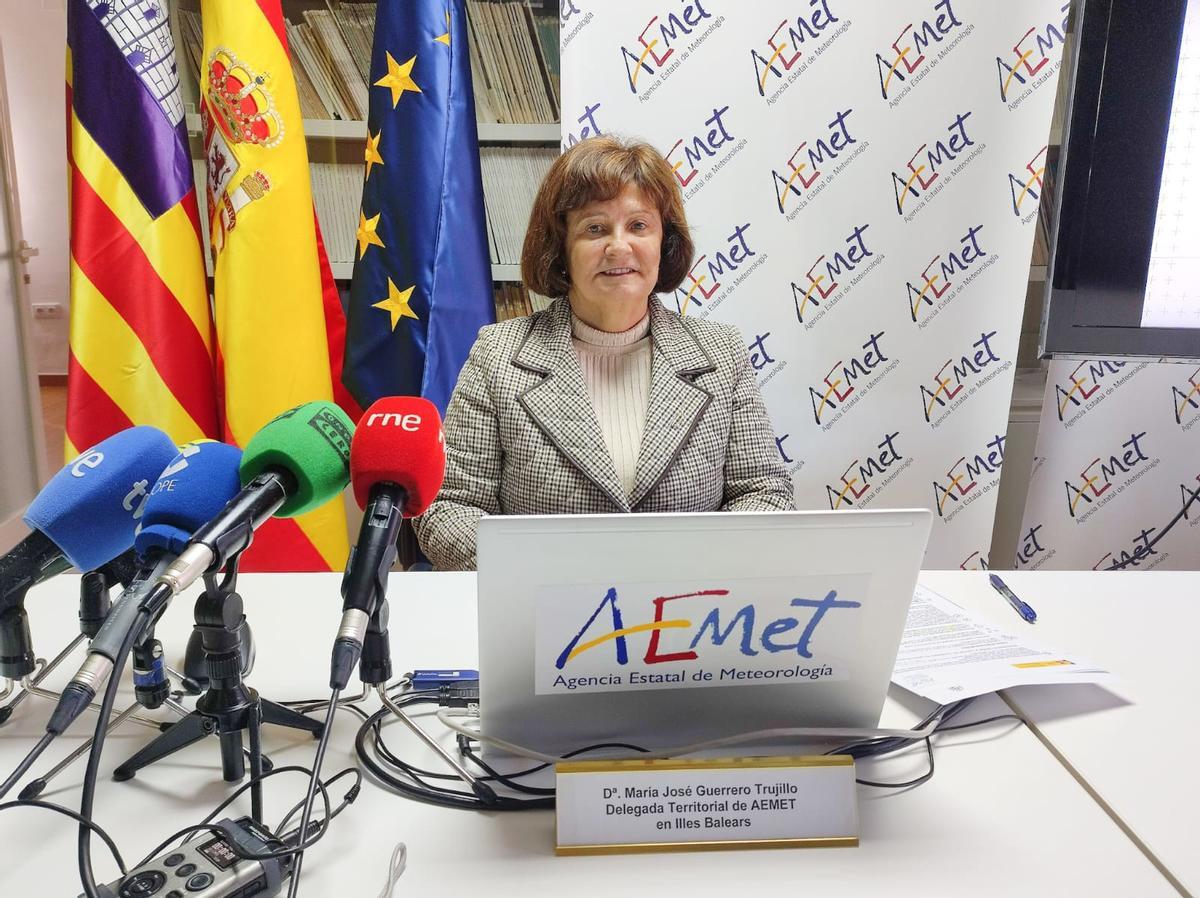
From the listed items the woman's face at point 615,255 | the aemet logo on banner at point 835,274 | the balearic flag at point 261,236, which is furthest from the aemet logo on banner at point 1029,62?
the balearic flag at point 261,236

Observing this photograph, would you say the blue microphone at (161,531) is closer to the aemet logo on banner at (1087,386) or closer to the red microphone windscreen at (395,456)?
the red microphone windscreen at (395,456)

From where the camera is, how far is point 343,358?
2.24m

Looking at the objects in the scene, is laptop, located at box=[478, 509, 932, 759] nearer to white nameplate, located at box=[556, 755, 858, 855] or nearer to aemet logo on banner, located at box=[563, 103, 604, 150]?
white nameplate, located at box=[556, 755, 858, 855]

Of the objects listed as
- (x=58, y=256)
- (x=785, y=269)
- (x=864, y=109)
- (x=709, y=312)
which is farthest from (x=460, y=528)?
(x=58, y=256)

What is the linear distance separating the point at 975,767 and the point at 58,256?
13.7ft

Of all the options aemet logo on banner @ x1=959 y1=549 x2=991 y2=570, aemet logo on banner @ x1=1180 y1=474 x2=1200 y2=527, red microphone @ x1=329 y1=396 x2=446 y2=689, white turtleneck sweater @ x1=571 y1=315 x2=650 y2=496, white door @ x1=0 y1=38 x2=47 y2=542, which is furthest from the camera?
white door @ x1=0 y1=38 x2=47 y2=542

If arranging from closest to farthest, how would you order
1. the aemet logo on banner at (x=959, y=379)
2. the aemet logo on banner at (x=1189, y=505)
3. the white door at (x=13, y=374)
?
the aemet logo on banner at (x=959, y=379) < the aemet logo on banner at (x=1189, y=505) < the white door at (x=13, y=374)

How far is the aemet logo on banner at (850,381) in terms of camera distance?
2.30 m

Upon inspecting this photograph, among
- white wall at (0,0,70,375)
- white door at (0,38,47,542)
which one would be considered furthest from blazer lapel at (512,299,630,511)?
white wall at (0,0,70,375)

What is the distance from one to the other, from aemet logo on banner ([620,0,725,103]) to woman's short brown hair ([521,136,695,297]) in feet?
1.55

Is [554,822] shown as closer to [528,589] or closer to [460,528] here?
[528,589]

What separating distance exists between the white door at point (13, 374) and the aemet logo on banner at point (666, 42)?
2366mm

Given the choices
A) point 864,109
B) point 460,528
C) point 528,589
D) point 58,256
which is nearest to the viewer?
point 528,589

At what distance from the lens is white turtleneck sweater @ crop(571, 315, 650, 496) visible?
1700 millimetres
